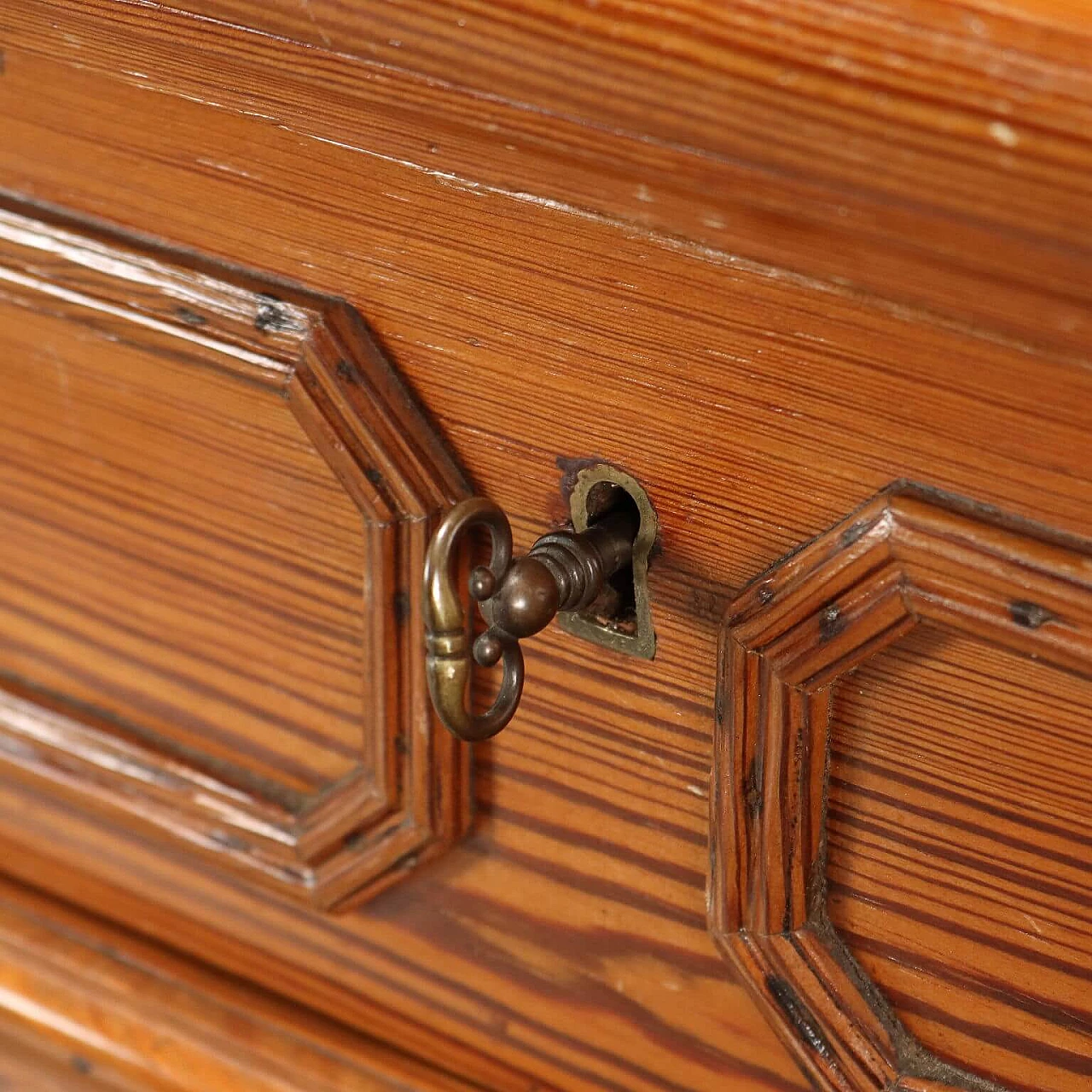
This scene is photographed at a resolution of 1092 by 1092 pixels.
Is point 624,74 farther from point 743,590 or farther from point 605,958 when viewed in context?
point 605,958

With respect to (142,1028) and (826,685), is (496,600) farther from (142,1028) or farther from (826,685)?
(142,1028)

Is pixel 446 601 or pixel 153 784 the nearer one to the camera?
pixel 446 601

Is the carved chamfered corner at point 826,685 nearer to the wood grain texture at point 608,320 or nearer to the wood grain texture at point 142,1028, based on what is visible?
the wood grain texture at point 608,320

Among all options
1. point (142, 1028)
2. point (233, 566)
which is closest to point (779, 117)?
point (233, 566)

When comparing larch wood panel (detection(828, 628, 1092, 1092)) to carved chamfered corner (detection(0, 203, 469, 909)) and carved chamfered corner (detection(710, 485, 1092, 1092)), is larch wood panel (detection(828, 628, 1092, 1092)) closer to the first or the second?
carved chamfered corner (detection(710, 485, 1092, 1092))

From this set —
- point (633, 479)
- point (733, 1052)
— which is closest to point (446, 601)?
point (633, 479)

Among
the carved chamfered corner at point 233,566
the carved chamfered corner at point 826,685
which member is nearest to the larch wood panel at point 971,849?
the carved chamfered corner at point 826,685
